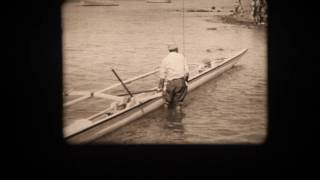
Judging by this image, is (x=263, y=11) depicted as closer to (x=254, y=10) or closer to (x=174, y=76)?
(x=254, y=10)

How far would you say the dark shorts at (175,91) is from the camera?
5.64 metres

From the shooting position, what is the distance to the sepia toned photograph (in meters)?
5.57

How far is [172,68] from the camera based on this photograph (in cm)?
561

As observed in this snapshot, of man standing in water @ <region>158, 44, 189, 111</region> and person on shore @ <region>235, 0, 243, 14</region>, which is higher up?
person on shore @ <region>235, 0, 243, 14</region>

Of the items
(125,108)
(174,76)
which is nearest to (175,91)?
(174,76)

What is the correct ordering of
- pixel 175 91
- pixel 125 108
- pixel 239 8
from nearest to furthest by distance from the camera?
pixel 125 108
pixel 175 91
pixel 239 8

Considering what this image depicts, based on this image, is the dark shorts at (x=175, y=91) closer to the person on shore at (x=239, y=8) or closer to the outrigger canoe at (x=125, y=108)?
the outrigger canoe at (x=125, y=108)

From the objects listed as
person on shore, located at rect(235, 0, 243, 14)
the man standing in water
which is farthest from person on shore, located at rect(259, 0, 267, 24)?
the man standing in water

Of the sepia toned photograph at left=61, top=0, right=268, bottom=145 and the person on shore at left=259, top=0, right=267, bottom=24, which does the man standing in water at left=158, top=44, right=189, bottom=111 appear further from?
the person on shore at left=259, top=0, right=267, bottom=24

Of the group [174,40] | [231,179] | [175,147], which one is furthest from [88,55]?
[231,179]

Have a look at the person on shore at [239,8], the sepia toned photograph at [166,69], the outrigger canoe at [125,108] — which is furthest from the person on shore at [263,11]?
the outrigger canoe at [125,108]

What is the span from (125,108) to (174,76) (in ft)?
1.69

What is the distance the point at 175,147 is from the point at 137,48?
97cm
